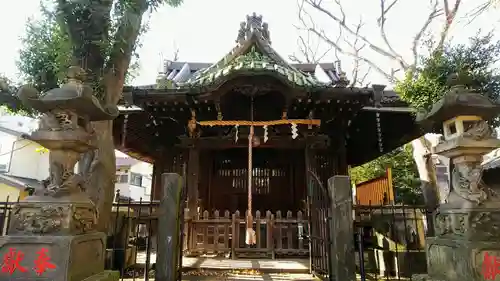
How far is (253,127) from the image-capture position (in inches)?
353

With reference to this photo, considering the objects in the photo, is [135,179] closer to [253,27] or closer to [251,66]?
[253,27]

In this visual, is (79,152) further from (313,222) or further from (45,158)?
(45,158)

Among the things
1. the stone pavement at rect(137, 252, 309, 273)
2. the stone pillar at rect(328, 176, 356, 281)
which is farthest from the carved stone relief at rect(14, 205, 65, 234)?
the stone pillar at rect(328, 176, 356, 281)

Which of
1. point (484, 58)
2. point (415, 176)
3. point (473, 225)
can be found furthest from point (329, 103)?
point (415, 176)

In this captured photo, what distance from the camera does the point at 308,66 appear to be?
52.7 ft

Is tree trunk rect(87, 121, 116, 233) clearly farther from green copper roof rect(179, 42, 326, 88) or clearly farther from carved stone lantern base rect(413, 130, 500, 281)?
carved stone lantern base rect(413, 130, 500, 281)

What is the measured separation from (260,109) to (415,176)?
16126 millimetres

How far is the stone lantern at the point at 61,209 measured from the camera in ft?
12.0

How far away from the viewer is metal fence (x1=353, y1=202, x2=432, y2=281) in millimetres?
7527

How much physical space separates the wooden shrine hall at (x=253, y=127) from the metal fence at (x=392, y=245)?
1823mm

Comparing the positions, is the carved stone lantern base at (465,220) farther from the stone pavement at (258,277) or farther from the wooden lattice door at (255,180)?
the wooden lattice door at (255,180)

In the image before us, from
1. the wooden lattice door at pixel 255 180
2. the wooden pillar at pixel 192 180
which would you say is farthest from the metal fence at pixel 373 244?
the wooden lattice door at pixel 255 180

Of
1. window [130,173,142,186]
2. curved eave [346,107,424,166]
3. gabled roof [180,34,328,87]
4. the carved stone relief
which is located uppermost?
gabled roof [180,34,328,87]

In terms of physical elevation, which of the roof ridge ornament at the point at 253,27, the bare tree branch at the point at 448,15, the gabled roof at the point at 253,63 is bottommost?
the gabled roof at the point at 253,63
